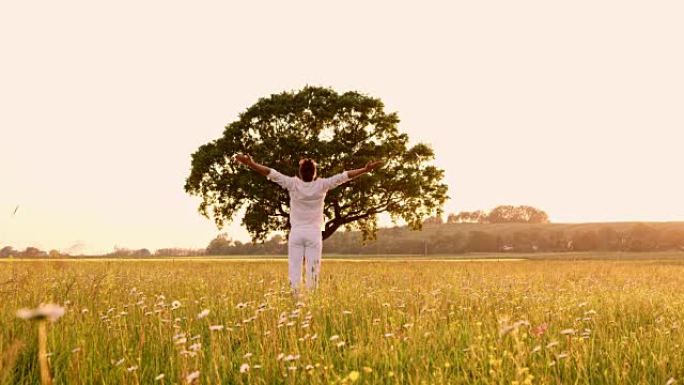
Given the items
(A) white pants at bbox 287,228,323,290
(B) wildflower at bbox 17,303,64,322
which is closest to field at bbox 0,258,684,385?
(B) wildflower at bbox 17,303,64,322

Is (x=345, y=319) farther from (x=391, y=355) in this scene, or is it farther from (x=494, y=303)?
(x=494, y=303)

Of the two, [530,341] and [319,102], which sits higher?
[319,102]

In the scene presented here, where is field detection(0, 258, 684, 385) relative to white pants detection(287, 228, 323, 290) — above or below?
below

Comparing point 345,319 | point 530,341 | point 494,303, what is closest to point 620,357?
point 530,341

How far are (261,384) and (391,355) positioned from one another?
3.96 feet

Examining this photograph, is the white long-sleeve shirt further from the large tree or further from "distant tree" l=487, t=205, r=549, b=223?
"distant tree" l=487, t=205, r=549, b=223

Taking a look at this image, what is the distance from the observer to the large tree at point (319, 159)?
114ft

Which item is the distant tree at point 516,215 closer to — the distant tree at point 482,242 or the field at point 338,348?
the distant tree at point 482,242

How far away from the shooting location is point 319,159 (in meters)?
34.8

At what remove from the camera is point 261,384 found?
488 centimetres

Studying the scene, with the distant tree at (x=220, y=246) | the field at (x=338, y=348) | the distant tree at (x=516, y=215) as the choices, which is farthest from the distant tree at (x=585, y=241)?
the field at (x=338, y=348)

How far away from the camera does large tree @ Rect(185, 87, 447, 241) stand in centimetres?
3478

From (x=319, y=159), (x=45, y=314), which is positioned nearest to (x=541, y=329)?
(x=45, y=314)

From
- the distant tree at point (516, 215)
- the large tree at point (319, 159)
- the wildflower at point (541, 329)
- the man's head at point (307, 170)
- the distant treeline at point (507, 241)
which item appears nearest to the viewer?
the wildflower at point (541, 329)
